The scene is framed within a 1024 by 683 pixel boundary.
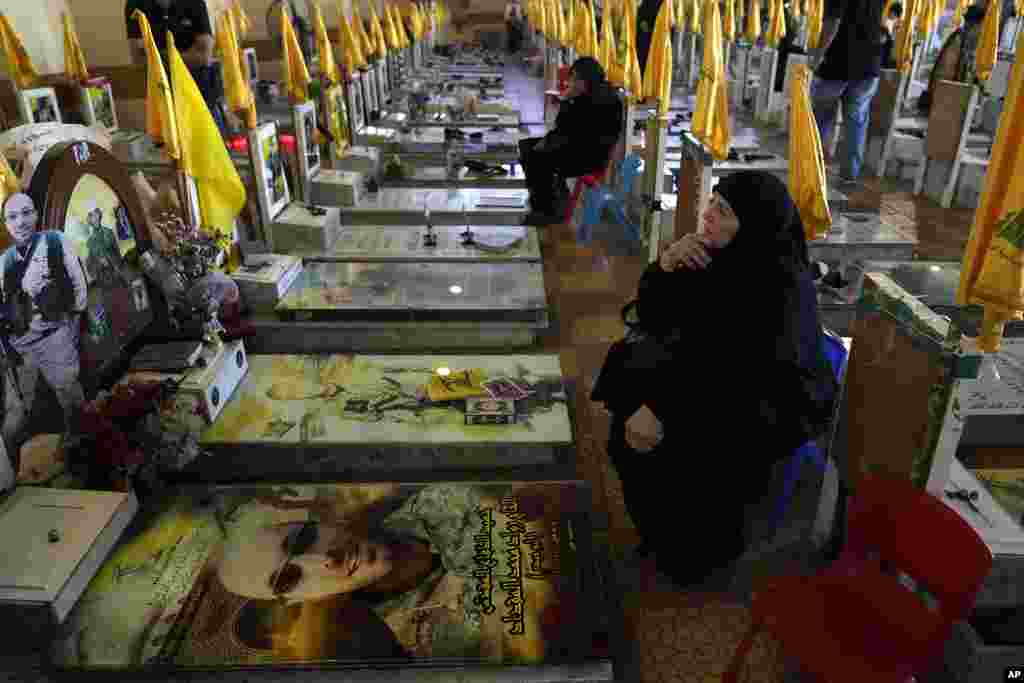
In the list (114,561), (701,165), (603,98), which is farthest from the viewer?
(603,98)

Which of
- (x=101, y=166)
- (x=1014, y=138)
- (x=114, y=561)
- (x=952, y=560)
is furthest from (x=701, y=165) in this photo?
(x=114, y=561)

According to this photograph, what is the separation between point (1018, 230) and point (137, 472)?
141 inches

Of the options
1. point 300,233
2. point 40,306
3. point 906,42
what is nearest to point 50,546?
point 40,306

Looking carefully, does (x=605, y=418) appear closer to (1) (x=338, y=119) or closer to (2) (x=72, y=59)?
(1) (x=338, y=119)

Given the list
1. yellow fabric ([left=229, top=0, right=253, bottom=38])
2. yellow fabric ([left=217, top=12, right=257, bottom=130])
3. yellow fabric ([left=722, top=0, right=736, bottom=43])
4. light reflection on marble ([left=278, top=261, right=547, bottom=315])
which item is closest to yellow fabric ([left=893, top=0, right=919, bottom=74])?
yellow fabric ([left=722, top=0, right=736, bottom=43])

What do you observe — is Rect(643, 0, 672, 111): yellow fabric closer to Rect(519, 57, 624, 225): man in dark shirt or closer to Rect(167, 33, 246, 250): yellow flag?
Rect(519, 57, 624, 225): man in dark shirt

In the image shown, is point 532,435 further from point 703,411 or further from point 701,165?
point 701,165

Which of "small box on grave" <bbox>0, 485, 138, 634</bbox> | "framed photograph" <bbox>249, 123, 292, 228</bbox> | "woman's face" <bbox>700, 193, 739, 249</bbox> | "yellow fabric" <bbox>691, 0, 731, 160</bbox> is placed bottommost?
"small box on grave" <bbox>0, 485, 138, 634</bbox>

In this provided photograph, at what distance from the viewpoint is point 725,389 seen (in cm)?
274

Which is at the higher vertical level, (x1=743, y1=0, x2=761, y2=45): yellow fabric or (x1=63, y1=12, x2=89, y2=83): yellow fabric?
(x1=743, y1=0, x2=761, y2=45): yellow fabric

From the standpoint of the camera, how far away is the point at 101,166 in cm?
394

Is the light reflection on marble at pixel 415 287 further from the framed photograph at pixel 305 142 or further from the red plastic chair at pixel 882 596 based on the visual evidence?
the red plastic chair at pixel 882 596

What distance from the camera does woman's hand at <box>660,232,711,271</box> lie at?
3.05 metres

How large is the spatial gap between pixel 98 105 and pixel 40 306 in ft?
21.0
